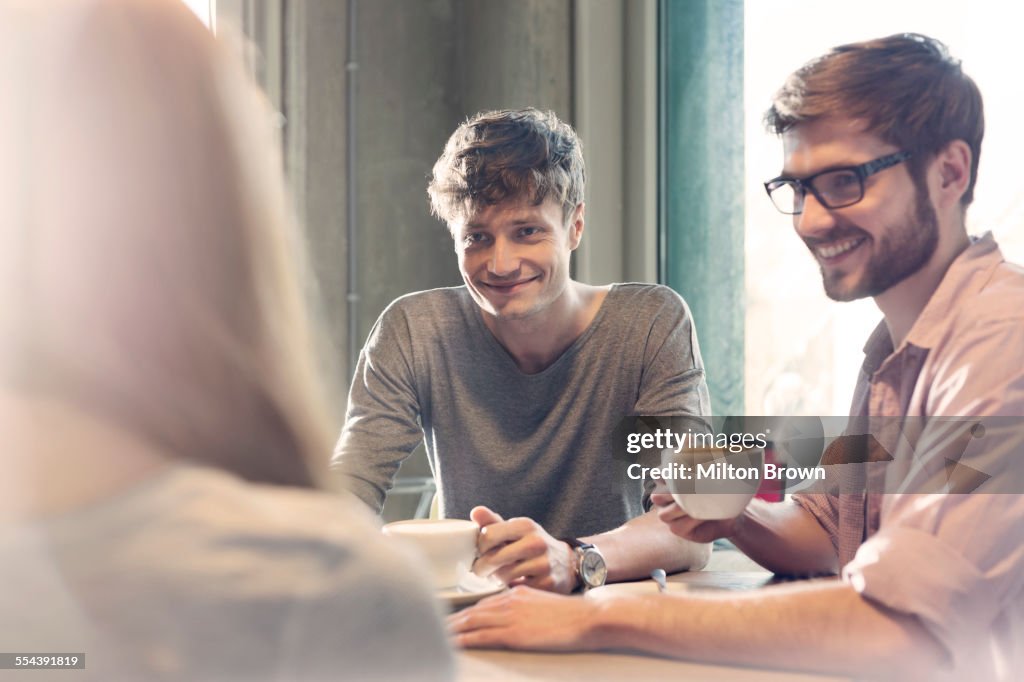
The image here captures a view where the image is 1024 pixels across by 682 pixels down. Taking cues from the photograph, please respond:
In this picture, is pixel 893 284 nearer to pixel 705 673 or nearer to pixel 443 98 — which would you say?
pixel 705 673

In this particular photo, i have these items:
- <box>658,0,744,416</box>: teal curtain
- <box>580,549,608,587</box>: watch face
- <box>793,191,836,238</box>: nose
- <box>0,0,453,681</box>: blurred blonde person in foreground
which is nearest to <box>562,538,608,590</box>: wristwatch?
<box>580,549,608,587</box>: watch face

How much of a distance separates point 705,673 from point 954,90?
540 millimetres

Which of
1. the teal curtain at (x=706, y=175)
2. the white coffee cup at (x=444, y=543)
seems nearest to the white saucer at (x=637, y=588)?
the white coffee cup at (x=444, y=543)

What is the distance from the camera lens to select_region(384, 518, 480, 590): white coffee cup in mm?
750

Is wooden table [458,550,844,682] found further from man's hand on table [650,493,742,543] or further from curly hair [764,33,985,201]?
curly hair [764,33,985,201]

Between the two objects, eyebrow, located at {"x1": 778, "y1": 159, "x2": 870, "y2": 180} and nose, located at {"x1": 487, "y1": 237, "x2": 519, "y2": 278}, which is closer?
eyebrow, located at {"x1": 778, "y1": 159, "x2": 870, "y2": 180}

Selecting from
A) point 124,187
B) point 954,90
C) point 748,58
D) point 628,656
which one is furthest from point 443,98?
point 124,187

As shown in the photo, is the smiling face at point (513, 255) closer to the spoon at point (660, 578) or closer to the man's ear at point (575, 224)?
the man's ear at point (575, 224)

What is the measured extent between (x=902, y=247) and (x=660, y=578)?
34 cm

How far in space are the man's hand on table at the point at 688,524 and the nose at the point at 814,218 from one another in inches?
10.2

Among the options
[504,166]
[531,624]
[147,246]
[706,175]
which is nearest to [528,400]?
[504,166]

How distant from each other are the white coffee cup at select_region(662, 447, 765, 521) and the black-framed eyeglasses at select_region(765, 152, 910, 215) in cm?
22

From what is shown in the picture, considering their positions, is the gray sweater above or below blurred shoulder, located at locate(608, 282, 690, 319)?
below

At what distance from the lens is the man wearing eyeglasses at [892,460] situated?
0.62 m
